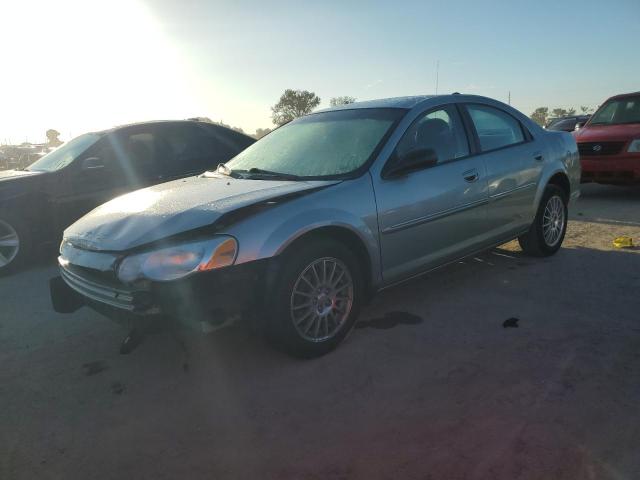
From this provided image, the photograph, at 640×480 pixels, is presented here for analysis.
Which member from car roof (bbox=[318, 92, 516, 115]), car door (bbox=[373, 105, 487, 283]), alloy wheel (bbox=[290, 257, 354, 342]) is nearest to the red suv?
car roof (bbox=[318, 92, 516, 115])

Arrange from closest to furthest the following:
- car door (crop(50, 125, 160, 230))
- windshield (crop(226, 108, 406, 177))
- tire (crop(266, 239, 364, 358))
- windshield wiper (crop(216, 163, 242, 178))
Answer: tire (crop(266, 239, 364, 358)) < windshield (crop(226, 108, 406, 177)) < windshield wiper (crop(216, 163, 242, 178)) < car door (crop(50, 125, 160, 230))

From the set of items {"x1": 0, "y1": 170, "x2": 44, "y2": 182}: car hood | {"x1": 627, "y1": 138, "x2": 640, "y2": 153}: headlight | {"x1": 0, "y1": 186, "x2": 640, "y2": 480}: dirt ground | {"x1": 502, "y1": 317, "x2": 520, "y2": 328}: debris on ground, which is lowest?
{"x1": 502, "y1": 317, "x2": 520, "y2": 328}: debris on ground

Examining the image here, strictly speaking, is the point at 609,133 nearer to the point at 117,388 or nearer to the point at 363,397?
the point at 363,397

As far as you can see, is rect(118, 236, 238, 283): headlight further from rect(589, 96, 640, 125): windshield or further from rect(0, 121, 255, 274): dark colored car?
rect(589, 96, 640, 125): windshield

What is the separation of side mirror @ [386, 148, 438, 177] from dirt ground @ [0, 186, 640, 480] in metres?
1.10

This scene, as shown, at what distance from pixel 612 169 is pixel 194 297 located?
7.71 m

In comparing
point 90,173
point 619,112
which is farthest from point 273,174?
point 619,112

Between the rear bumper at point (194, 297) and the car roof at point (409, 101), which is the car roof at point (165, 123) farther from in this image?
the rear bumper at point (194, 297)

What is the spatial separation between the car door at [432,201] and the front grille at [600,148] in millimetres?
5193

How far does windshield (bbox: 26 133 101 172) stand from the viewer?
19.6ft

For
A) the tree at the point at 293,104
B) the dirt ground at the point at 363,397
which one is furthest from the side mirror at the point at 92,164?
the tree at the point at 293,104

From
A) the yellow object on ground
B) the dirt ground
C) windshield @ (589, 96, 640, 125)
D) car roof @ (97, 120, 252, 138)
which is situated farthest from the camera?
windshield @ (589, 96, 640, 125)

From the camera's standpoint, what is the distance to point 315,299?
3.08 meters

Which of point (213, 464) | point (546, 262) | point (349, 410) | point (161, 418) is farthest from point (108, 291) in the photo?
point (546, 262)
